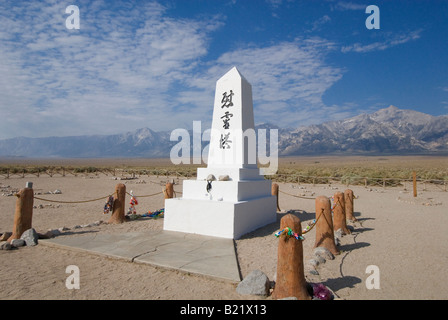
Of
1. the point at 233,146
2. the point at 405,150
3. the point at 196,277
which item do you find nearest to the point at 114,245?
the point at 196,277

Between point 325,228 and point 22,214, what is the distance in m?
6.91

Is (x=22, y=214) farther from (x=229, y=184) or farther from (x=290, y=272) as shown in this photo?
(x=290, y=272)

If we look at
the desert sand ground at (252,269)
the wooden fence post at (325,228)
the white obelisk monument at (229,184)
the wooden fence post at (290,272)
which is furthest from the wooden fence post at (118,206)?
the wooden fence post at (290,272)

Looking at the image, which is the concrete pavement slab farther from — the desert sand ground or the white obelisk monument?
the white obelisk monument

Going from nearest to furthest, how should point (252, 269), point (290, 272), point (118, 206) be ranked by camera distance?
point (290, 272), point (252, 269), point (118, 206)

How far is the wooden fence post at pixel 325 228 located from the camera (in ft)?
18.4

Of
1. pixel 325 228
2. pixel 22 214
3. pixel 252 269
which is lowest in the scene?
pixel 252 269

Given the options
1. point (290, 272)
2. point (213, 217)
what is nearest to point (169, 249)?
point (213, 217)

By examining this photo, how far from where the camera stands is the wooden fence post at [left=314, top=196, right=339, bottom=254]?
18.4 feet

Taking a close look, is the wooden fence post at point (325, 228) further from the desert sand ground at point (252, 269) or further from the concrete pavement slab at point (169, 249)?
the concrete pavement slab at point (169, 249)

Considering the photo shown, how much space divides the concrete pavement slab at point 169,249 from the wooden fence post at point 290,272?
70 centimetres

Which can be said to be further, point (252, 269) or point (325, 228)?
point (325, 228)

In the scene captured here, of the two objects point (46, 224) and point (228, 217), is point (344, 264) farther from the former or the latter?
point (46, 224)

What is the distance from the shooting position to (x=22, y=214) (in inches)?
253
